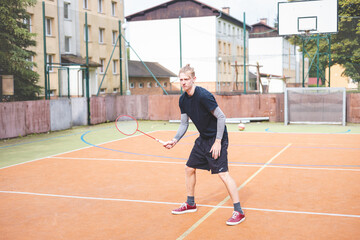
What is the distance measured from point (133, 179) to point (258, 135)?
9600 millimetres

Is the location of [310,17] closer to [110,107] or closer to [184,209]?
[110,107]

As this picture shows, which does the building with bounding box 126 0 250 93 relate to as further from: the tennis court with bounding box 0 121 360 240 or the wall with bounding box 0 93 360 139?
the tennis court with bounding box 0 121 360 240

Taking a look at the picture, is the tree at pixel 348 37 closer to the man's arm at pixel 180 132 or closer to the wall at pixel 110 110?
the wall at pixel 110 110

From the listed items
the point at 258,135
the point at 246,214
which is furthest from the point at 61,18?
the point at 246,214

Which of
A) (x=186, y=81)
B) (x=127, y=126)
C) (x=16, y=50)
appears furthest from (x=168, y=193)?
(x=16, y=50)

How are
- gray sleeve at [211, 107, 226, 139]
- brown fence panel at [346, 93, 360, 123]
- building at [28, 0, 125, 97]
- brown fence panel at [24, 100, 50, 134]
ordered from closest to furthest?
1. gray sleeve at [211, 107, 226, 139]
2. brown fence panel at [24, 100, 50, 134]
3. brown fence panel at [346, 93, 360, 123]
4. building at [28, 0, 125, 97]

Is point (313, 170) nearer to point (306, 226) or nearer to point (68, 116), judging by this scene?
point (306, 226)

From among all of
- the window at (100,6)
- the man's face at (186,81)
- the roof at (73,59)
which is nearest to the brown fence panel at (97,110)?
the roof at (73,59)

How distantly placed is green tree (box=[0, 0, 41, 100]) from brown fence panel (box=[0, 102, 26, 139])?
3.20 m

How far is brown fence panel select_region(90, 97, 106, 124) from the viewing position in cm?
2356

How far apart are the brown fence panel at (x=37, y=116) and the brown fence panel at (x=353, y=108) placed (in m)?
14.5

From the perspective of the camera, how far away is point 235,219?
20.4 feet

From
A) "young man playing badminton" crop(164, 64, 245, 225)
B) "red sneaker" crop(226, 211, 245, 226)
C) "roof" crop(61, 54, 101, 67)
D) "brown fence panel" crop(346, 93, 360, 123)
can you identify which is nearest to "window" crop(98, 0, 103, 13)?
"roof" crop(61, 54, 101, 67)

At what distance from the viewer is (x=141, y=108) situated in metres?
26.8
